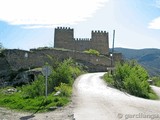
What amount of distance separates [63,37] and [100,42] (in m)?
9.02

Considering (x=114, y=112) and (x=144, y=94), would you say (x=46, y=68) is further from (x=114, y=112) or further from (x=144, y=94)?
(x=144, y=94)

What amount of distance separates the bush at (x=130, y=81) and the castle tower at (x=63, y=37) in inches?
1611

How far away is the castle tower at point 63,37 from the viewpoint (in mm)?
87562

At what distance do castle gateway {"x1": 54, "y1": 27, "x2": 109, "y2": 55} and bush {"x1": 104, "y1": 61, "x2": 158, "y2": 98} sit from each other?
132 ft

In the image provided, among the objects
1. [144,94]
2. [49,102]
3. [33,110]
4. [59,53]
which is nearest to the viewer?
[33,110]

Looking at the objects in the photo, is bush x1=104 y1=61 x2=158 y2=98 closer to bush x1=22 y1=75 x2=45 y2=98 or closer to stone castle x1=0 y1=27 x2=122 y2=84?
bush x1=22 y1=75 x2=45 y2=98

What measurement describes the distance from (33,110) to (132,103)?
6.82m

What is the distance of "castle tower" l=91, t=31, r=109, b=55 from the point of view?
292ft

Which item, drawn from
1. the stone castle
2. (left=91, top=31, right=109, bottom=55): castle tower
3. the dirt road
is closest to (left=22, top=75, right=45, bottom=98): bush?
the dirt road

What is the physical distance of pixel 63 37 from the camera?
88.2 metres

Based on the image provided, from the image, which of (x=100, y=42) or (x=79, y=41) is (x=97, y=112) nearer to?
(x=79, y=41)

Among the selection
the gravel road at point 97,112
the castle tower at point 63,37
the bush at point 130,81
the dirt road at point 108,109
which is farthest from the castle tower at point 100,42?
the gravel road at point 97,112

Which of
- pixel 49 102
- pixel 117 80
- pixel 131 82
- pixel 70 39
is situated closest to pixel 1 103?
pixel 49 102

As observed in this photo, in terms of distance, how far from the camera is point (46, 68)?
25766 mm
